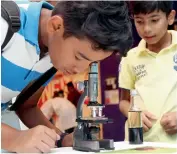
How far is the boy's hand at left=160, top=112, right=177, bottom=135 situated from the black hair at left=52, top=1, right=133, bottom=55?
408mm

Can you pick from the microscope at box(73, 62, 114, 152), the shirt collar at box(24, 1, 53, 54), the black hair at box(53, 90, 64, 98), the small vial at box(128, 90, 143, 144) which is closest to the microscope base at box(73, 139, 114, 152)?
the microscope at box(73, 62, 114, 152)

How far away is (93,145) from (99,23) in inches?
11.4

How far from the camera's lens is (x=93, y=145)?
92cm

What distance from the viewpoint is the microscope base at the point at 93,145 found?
918 mm

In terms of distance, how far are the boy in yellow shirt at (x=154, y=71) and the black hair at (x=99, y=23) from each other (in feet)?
1.36

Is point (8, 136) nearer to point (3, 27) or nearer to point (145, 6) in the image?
point (3, 27)

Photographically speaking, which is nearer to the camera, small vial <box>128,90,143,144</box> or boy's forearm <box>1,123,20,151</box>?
boy's forearm <box>1,123,20,151</box>

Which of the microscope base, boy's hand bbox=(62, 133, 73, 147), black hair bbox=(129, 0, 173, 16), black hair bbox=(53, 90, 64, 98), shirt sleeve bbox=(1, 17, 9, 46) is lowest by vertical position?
the microscope base

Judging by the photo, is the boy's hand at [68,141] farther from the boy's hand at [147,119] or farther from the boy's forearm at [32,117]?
the boy's hand at [147,119]

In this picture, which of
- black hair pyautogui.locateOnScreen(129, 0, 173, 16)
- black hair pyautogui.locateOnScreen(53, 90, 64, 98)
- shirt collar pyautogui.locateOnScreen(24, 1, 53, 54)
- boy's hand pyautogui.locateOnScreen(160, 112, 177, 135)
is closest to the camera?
shirt collar pyautogui.locateOnScreen(24, 1, 53, 54)

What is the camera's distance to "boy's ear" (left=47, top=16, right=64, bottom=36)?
0.92m

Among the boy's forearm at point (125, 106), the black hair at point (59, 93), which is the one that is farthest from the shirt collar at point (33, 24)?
the black hair at point (59, 93)

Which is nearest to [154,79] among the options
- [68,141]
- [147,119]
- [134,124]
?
[147,119]

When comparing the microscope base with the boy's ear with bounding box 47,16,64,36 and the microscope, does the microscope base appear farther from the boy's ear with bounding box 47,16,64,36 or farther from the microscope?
the boy's ear with bounding box 47,16,64,36
